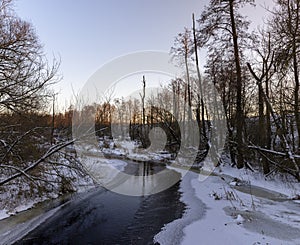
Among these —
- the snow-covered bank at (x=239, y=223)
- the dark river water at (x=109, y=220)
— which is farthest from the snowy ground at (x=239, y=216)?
the dark river water at (x=109, y=220)

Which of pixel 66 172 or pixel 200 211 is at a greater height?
pixel 66 172

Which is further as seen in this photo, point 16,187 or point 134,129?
point 134,129

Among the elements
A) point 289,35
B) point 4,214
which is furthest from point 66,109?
point 289,35

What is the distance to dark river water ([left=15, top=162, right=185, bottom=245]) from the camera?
19.9 ft

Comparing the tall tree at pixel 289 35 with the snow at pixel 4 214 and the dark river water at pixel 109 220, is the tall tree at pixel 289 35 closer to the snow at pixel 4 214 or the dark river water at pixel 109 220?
the dark river water at pixel 109 220

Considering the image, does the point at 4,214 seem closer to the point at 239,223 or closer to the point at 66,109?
the point at 66,109

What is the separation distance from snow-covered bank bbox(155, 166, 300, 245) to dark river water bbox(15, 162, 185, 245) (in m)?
0.52

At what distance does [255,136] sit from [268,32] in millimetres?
7138

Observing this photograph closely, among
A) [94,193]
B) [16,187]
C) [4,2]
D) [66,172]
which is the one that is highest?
[4,2]

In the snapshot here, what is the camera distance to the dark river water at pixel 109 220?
6.05m

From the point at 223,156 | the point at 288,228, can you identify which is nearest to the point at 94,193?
the point at 288,228

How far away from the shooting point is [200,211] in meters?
7.18

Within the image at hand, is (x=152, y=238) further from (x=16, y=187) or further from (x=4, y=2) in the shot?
(x=4, y=2)

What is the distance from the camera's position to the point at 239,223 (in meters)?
5.65
